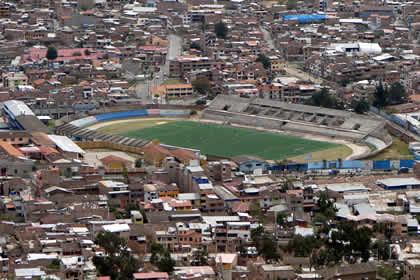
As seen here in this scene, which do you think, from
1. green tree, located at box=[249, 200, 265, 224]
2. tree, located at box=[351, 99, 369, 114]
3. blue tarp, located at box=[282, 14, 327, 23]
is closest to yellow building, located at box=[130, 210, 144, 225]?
green tree, located at box=[249, 200, 265, 224]

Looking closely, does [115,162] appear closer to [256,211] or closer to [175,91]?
[256,211]

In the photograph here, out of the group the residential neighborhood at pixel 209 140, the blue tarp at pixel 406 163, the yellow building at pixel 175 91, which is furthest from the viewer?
the yellow building at pixel 175 91

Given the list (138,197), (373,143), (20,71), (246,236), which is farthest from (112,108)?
(246,236)

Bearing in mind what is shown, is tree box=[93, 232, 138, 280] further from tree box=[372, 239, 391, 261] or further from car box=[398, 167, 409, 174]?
car box=[398, 167, 409, 174]

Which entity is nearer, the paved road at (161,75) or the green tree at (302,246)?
the green tree at (302,246)

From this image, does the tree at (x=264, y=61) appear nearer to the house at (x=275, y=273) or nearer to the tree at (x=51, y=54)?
the tree at (x=51, y=54)

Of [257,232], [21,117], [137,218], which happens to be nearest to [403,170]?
[257,232]

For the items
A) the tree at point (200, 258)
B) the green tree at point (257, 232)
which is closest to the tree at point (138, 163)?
the green tree at point (257, 232)
